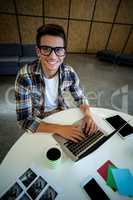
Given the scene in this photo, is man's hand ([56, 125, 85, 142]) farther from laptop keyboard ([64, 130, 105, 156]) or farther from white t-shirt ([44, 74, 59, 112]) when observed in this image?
white t-shirt ([44, 74, 59, 112])

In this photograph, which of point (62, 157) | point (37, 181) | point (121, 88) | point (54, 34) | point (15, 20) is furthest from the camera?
point (15, 20)

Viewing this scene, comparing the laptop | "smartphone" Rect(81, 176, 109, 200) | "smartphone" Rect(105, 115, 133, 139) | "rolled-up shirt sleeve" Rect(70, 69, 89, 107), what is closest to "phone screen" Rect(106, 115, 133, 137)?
"smartphone" Rect(105, 115, 133, 139)

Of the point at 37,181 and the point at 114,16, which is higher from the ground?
the point at 114,16

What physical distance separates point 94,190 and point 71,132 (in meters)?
0.36

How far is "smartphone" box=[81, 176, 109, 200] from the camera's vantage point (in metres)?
0.77

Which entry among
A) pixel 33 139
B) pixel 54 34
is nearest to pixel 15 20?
pixel 54 34

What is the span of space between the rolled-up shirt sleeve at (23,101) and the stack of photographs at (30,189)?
35cm

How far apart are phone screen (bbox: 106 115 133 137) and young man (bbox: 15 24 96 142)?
0.18 meters

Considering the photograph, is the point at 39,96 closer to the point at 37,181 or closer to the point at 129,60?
the point at 37,181

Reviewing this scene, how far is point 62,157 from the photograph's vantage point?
90cm

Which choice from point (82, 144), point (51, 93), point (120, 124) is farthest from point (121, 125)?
point (51, 93)

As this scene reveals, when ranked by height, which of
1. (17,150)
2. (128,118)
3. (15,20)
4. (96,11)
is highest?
(96,11)

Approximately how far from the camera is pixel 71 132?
99cm

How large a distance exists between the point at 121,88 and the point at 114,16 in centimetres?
186
